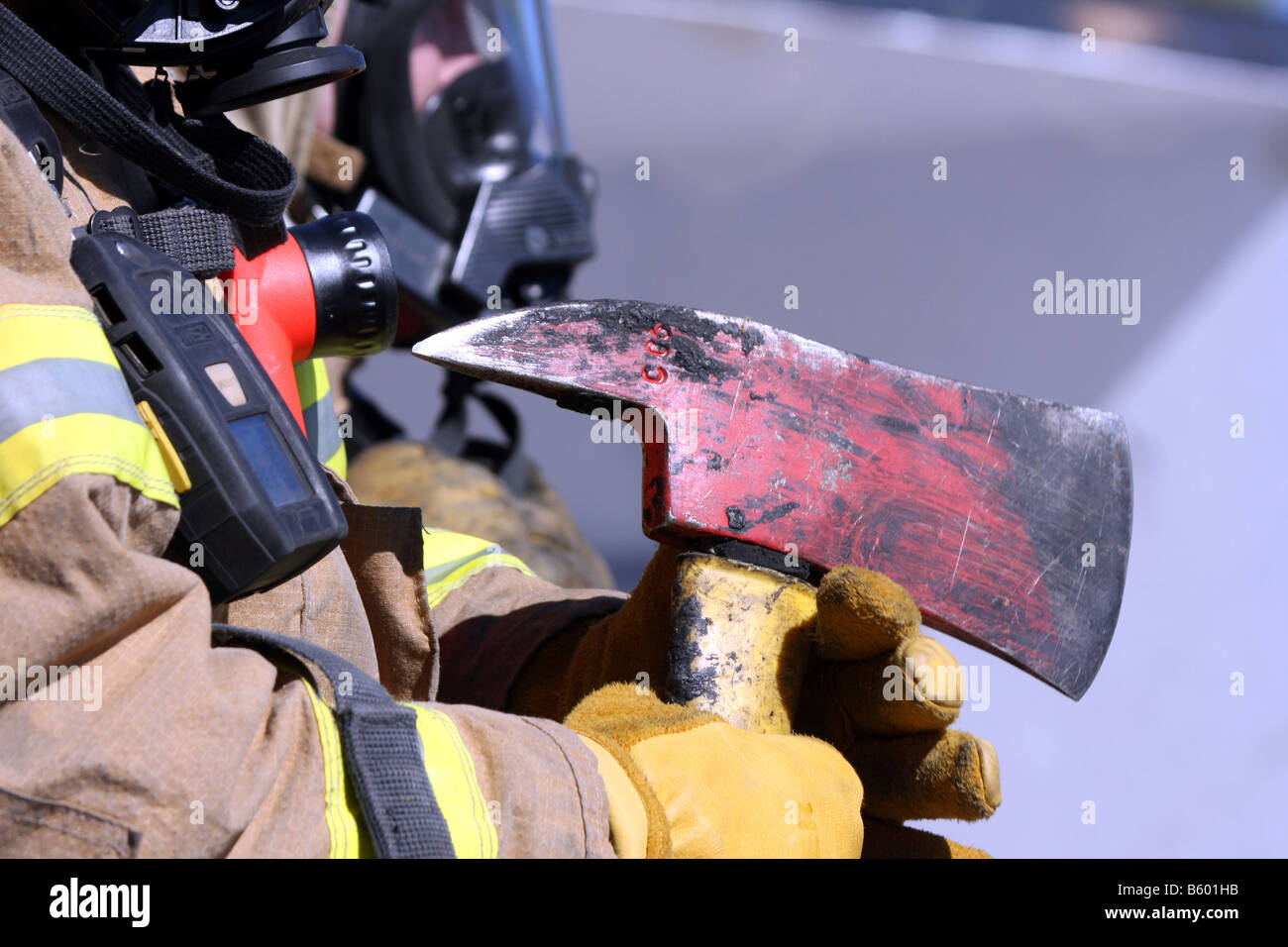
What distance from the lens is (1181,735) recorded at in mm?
3158

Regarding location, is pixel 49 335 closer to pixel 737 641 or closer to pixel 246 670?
pixel 246 670

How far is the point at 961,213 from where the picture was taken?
12.4 ft

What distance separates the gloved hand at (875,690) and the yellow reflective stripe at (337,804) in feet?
1.26

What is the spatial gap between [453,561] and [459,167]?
1344 mm

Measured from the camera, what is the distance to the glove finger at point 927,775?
1.03 metres

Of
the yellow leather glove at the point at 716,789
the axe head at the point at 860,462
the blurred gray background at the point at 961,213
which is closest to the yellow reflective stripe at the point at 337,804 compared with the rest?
the yellow leather glove at the point at 716,789

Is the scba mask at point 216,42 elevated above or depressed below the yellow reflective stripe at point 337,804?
above

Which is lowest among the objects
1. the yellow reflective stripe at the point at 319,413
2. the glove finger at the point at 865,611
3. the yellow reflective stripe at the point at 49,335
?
the glove finger at the point at 865,611

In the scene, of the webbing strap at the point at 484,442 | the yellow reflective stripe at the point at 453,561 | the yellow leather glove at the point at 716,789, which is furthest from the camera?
the webbing strap at the point at 484,442

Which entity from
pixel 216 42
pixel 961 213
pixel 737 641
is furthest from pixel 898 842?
pixel 961 213

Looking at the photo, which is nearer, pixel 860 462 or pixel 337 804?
pixel 337 804

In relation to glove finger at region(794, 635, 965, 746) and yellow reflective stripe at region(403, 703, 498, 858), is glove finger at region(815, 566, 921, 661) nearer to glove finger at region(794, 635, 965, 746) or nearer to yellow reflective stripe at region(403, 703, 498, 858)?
glove finger at region(794, 635, 965, 746)

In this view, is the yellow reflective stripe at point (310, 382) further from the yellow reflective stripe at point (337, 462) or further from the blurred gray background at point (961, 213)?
the blurred gray background at point (961, 213)

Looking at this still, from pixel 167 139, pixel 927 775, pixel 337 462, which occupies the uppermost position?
pixel 167 139
